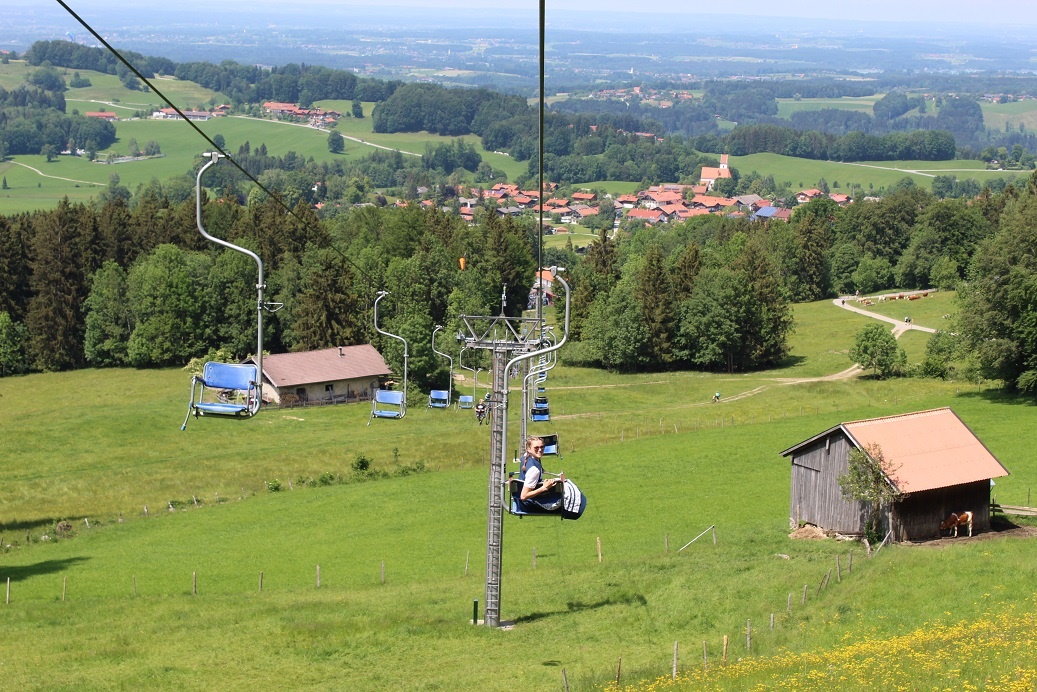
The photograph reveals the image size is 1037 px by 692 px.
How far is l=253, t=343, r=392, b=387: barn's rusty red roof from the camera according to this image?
77.7 metres

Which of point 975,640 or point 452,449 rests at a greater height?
point 975,640

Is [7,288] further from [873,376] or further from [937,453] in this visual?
[937,453]

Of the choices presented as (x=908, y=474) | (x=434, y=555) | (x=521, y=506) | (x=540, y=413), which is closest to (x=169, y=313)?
(x=540, y=413)

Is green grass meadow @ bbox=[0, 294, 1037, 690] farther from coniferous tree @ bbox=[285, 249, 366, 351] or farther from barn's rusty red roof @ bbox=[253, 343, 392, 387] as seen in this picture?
coniferous tree @ bbox=[285, 249, 366, 351]

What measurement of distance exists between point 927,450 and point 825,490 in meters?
3.61

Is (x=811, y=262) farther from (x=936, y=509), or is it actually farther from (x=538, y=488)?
(x=538, y=488)

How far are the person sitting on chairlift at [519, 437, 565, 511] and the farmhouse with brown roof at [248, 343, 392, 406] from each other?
5356 cm

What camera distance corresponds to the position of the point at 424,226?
4705 inches

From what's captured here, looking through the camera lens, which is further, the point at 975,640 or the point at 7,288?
the point at 7,288

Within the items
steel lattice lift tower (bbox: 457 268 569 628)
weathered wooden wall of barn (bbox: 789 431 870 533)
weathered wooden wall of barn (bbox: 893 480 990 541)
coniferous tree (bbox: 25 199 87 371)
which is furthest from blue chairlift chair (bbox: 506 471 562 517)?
coniferous tree (bbox: 25 199 87 371)

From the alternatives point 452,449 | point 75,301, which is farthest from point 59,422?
point 75,301

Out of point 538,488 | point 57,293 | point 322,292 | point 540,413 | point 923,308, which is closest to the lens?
point 538,488

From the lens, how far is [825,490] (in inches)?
1564

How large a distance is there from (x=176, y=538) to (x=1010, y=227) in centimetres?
5077
